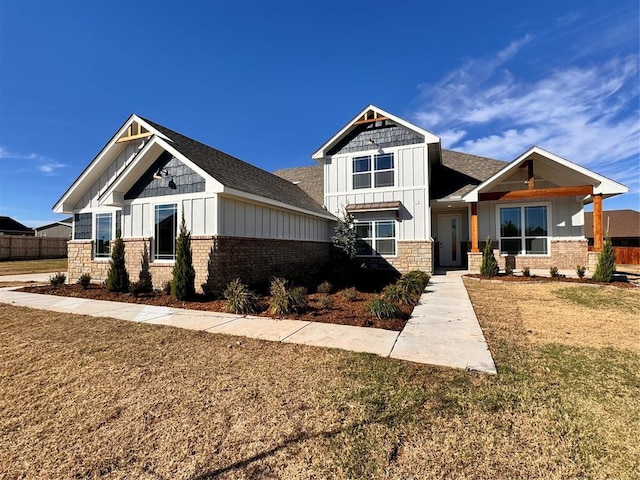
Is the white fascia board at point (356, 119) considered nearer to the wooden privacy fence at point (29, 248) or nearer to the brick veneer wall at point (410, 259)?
the brick veneer wall at point (410, 259)

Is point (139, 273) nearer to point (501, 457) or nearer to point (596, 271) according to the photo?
point (501, 457)

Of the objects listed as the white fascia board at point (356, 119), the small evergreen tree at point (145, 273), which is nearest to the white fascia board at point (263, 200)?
the white fascia board at point (356, 119)

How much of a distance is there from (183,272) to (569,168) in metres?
15.2

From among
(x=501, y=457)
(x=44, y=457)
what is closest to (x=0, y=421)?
(x=44, y=457)

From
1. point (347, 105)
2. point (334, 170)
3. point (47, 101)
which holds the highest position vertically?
point (347, 105)

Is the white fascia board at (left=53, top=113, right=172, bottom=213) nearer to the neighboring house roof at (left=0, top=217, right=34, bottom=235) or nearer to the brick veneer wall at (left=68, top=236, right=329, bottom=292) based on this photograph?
the brick veneer wall at (left=68, top=236, right=329, bottom=292)

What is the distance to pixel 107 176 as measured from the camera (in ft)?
42.0

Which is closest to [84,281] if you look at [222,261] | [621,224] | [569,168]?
[222,261]

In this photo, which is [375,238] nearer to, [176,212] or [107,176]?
[176,212]

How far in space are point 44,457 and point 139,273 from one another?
9081 millimetres

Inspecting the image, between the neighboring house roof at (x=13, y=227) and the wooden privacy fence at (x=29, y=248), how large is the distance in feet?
49.5

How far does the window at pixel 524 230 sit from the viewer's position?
46.7 feet

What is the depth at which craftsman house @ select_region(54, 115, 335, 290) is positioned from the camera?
920 cm

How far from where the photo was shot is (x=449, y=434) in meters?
2.71
